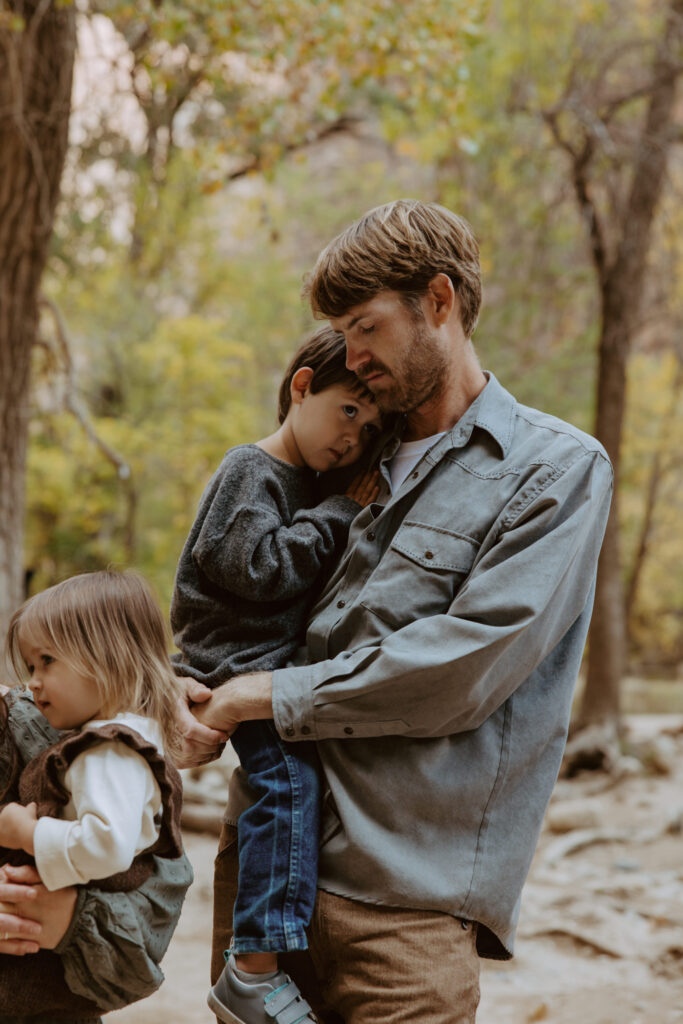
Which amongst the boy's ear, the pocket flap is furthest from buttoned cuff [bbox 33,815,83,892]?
the boy's ear

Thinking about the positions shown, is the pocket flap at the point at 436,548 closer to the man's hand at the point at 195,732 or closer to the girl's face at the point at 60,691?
the man's hand at the point at 195,732

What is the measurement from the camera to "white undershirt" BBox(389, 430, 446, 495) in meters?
2.02

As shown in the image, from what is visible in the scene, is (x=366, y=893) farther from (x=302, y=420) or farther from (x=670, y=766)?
(x=670, y=766)

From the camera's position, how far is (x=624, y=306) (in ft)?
28.8

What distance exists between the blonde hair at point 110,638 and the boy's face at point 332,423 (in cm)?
47

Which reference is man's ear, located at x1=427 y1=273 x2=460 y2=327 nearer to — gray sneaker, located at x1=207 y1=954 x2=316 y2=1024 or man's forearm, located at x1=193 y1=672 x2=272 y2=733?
man's forearm, located at x1=193 y1=672 x2=272 y2=733

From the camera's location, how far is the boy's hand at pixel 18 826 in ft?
5.13

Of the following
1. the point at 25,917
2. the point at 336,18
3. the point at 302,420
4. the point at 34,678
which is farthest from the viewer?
the point at 336,18

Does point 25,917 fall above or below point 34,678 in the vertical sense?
below

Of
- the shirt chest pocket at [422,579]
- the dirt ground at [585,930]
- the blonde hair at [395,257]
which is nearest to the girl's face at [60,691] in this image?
the shirt chest pocket at [422,579]

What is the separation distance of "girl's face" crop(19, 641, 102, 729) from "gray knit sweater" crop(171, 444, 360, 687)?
31cm

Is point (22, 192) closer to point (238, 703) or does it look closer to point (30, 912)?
point (238, 703)

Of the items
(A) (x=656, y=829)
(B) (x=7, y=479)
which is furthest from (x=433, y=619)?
(A) (x=656, y=829)

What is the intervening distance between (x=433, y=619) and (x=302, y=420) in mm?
553
